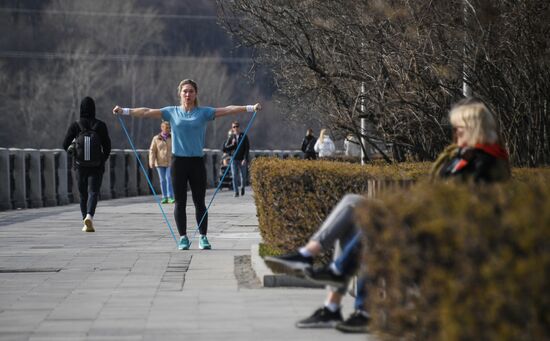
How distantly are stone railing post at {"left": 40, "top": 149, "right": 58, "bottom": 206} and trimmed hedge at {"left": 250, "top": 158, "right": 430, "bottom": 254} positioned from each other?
1664 cm

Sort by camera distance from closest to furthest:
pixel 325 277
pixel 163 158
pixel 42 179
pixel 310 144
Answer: pixel 325 277, pixel 163 158, pixel 42 179, pixel 310 144

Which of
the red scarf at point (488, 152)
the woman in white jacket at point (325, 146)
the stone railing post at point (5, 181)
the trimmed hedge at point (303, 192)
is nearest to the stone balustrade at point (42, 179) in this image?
the stone railing post at point (5, 181)

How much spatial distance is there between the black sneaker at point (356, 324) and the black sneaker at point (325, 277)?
0.22 m

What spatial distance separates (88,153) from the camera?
18.7 meters

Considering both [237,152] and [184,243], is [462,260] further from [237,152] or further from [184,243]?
[237,152]

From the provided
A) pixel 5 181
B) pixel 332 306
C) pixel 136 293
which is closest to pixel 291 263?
pixel 332 306

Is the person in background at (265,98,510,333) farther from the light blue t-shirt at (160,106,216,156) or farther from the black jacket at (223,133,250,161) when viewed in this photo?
the black jacket at (223,133,250,161)

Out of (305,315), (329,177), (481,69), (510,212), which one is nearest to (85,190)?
(481,69)

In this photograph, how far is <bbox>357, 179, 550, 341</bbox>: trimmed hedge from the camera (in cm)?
519

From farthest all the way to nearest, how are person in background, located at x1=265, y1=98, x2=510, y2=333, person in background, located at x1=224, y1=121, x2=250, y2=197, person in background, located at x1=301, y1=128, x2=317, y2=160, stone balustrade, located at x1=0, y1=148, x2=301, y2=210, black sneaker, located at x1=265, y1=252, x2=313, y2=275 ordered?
person in background, located at x1=301, y1=128, x2=317, y2=160, person in background, located at x1=224, y1=121, x2=250, y2=197, stone balustrade, located at x1=0, y1=148, x2=301, y2=210, black sneaker, located at x1=265, y1=252, x2=313, y2=275, person in background, located at x1=265, y1=98, x2=510, y2=333

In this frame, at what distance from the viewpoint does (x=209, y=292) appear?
10.8 m

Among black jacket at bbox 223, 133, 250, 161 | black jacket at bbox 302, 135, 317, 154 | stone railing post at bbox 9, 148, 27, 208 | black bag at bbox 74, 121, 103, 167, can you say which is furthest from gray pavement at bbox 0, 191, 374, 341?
black jacket at bbox 302, 135, 317, 154

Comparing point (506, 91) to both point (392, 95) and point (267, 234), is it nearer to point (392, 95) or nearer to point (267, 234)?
point (392, 95)

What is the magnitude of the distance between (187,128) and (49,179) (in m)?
15.1
